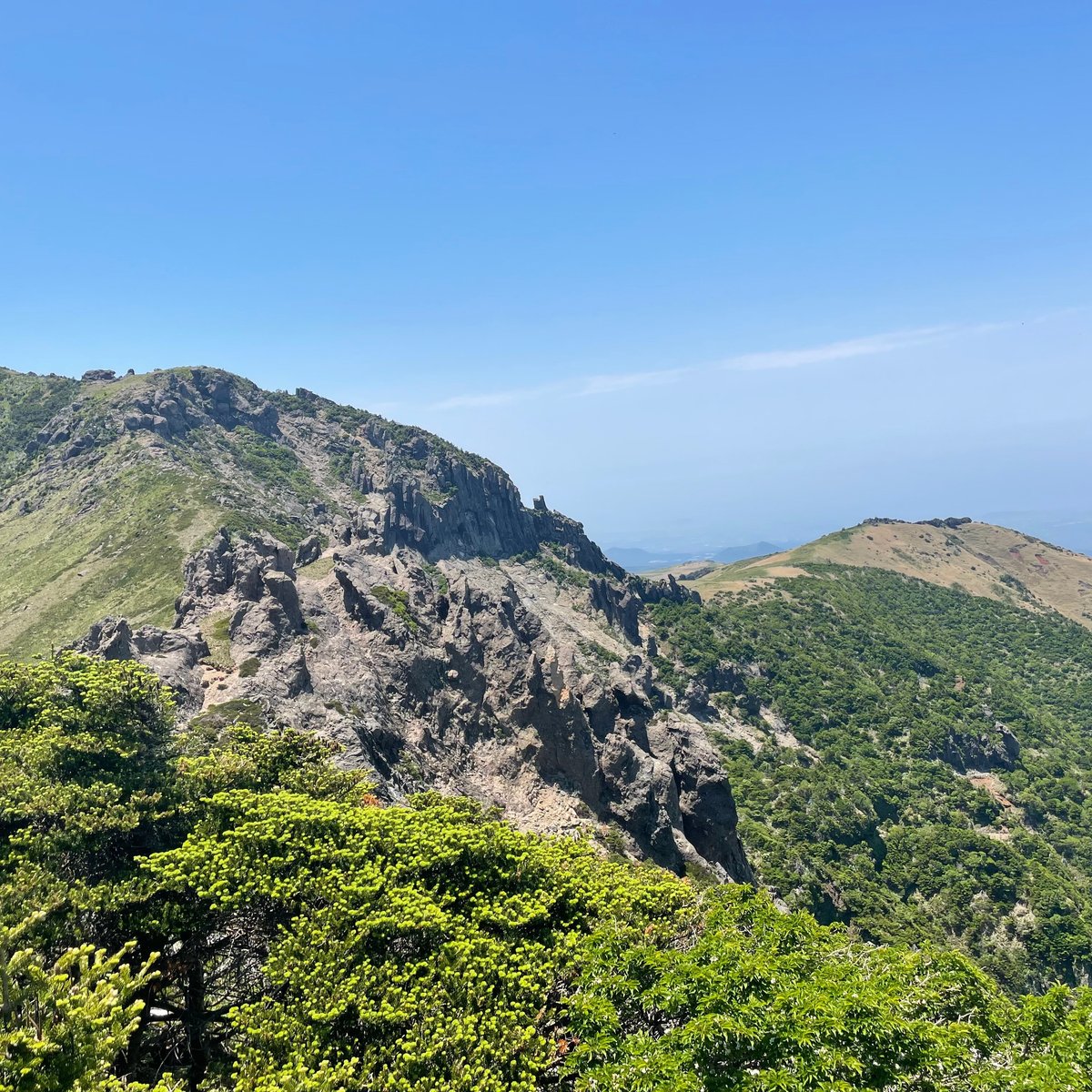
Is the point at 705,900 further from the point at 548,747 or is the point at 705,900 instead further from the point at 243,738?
the point at 548,747

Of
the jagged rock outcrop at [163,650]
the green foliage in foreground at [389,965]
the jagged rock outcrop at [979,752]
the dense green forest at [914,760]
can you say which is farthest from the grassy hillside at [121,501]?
the jagged rock outcrop at [979,752]

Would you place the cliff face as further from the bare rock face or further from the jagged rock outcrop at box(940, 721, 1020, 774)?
the jagged rock outcrop at box(940, 721, 1020, 774)

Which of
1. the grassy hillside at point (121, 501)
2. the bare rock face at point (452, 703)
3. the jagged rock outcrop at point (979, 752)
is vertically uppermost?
the grassy hillside at point (121, 501)

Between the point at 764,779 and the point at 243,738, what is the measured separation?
9344 centimetres

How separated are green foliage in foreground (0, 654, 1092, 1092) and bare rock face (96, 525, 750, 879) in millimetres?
17123

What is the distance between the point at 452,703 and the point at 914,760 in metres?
101

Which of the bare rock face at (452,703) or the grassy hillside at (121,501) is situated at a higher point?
Result: the grassy hillside at (121,501)

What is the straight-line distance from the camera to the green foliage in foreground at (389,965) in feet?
51.4

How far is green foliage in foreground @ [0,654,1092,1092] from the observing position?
617 inches

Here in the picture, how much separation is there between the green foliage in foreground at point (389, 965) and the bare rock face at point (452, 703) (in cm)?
1712

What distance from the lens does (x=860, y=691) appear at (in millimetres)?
139750

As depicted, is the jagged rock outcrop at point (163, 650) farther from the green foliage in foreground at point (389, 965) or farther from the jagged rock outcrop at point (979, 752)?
the jagged rock outcrop at point (979, 752)

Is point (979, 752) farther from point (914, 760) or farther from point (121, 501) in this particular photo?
point (121, 501)

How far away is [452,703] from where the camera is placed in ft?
187
